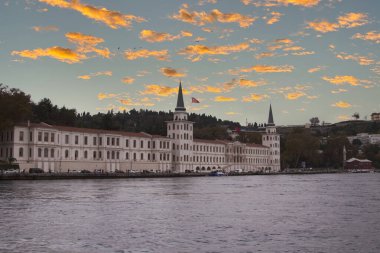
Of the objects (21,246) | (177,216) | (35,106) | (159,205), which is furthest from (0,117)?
(21,246)

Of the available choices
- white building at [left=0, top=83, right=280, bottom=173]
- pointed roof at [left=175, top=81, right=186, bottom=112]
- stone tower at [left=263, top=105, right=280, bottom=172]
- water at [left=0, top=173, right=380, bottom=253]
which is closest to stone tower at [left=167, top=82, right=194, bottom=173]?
white building at [left=0, top=83, right=280, bottom=173]

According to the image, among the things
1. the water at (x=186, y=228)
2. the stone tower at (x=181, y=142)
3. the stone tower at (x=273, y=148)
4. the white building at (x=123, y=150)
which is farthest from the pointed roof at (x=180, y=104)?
the water at (x=186, y=228)

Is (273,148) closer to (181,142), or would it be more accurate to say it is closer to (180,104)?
(180,104)

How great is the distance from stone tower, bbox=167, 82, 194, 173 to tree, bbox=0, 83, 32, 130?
2134 inches

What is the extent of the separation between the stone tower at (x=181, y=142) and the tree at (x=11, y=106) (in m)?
54.2

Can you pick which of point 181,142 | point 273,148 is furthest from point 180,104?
point 273,148

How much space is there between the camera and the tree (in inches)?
3568

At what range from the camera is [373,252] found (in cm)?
2069

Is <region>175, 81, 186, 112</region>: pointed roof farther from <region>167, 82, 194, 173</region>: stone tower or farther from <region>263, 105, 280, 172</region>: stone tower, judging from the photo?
<region>263, 105, 280, 172</region>: stone tower

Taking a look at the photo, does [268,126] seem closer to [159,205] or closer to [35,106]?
[35,106]

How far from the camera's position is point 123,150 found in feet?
402

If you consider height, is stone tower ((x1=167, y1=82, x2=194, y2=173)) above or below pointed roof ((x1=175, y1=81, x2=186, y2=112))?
below

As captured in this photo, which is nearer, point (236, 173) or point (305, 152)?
point (236, 173)

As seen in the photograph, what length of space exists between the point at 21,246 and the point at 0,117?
72530 mm
